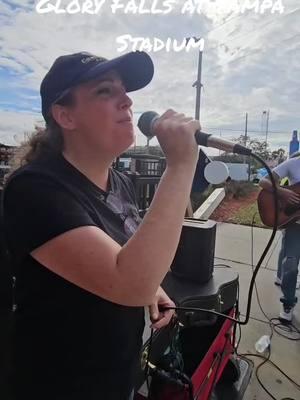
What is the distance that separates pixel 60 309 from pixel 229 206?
29.8 ft

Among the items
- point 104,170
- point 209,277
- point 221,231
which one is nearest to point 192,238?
point 209,277

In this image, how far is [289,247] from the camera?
9.69ft

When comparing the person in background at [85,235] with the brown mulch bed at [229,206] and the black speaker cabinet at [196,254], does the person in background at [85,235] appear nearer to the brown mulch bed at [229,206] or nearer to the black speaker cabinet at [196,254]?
the black speaker cabinet at [196,254]

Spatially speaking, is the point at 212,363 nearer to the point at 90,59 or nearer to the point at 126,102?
the point at 126,102

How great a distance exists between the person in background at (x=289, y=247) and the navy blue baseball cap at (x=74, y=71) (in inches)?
90.9

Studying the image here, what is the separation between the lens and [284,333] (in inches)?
106

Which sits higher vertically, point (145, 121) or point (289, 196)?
point (145, 121)

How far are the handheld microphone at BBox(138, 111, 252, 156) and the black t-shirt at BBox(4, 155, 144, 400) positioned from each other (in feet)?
0.81

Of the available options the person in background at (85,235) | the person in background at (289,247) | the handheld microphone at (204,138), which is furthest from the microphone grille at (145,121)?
the person in background at (289,247)

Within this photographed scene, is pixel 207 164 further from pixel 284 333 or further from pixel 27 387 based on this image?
pixel 284 333

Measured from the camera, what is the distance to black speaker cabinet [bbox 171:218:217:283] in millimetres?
1760

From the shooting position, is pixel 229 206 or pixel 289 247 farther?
pixel 229 206

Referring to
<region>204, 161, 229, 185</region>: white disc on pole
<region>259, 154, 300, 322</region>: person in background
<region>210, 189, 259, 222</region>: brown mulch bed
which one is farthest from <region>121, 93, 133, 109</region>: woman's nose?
<region>210, 189, 259, 222</region>: brown mulch bed

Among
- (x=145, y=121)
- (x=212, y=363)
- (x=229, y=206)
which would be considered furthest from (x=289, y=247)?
(x=229, y=206)
